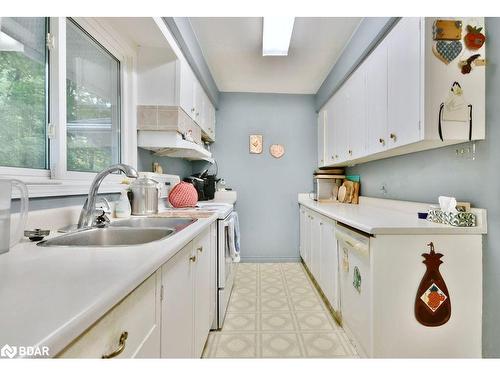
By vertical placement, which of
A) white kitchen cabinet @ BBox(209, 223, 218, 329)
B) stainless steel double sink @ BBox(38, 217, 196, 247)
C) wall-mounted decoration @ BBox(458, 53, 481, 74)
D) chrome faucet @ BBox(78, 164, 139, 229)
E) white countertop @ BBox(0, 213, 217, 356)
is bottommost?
white kitchen cabinet @ BBox(209, 223, 218, 329)

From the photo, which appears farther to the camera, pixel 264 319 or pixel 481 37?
pixel 264 319

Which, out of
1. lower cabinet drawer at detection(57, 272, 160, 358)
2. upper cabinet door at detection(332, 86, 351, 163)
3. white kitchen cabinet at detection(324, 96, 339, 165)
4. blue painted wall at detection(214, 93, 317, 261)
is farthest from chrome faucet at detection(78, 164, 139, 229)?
blue painted wall at detection(214, 93, 317, 261)

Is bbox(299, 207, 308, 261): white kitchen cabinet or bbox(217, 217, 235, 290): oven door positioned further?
bbox(299, 207, 308, 261): white kitchen cabinet

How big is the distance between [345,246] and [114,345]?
1515 millimetres

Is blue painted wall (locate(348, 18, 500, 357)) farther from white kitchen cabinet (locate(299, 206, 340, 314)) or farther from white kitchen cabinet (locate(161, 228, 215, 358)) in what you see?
white kitchen cabinet (locate(161, 228, 215, 358))

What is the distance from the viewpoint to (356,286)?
1.55 meters

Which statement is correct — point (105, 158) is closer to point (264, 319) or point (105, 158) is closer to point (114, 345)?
point (114, 345)

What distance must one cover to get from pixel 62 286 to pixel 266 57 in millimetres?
2764

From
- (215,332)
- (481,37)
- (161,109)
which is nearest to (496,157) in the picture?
(481,37)

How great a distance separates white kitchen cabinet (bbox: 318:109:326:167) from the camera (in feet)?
11.2

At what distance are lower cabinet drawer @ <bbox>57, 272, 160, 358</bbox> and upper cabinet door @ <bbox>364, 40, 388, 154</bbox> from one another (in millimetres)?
1815

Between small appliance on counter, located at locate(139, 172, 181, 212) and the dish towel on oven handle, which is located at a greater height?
small appliance on counter, located at locate(139, 172, 181, 212)

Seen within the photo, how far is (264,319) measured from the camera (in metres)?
2.04

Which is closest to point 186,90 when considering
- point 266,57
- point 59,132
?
point 266,57
